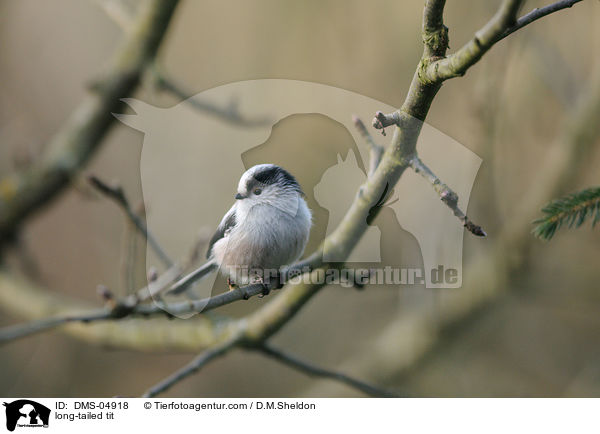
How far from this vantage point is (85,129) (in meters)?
1.39

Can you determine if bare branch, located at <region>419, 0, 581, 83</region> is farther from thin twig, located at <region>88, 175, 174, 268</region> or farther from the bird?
thin twig, located at <region>88, 175, 174, 268</region>

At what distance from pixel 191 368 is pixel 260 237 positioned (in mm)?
289

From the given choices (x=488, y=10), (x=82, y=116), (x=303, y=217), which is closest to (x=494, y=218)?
(x=488, y=10)

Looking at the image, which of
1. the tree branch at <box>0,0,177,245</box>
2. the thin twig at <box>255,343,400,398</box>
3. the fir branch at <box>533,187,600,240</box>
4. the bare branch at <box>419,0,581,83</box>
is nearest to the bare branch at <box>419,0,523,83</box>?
the bare branch at <box>419,0,581,83</box>

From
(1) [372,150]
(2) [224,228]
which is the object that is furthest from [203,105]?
(1) [372,150]

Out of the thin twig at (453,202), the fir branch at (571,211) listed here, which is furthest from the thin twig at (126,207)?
the fir branch at (571,211)

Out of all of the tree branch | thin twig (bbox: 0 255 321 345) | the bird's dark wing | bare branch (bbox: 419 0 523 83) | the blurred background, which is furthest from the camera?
the blurred background

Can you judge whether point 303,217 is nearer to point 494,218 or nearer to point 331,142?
point 331,142

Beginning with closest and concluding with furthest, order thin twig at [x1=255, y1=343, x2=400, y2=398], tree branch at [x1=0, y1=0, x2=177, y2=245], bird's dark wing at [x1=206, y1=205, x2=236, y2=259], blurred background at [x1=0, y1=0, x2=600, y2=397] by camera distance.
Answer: bird's dark wing at [x1=206, y1=205, x2=236, y2=259], thin twig at [x1=255, y1=343, x2=400, y2=398], tree branch at [x1=0, y1=0, x2=177, y2=245], blurred background at [x1=0, y1=0, x2=600, y2=397]

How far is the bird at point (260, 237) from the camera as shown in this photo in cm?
91

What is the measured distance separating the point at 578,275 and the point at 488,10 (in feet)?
3.06

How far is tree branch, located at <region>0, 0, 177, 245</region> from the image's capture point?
4.27ft

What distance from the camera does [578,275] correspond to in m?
1.72
